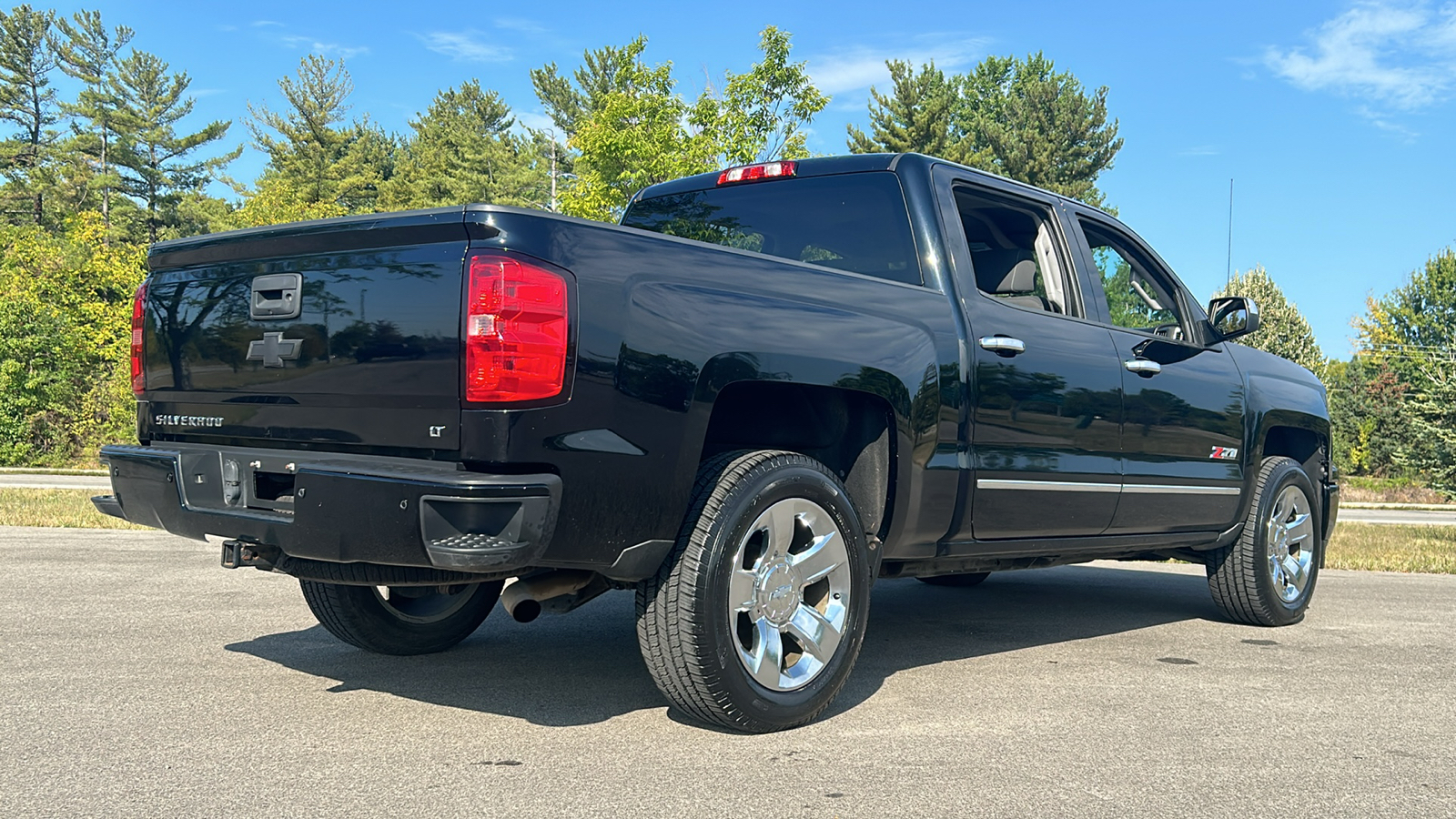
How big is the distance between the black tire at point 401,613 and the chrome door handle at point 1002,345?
221 centimetres

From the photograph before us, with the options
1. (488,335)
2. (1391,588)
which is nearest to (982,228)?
(488,335)

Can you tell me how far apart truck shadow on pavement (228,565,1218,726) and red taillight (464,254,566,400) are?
1.30 m

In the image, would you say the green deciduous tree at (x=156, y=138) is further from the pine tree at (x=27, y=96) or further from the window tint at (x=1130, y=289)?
the window tint at (x=1130, y=289)

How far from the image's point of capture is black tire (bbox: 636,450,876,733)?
12.4 feet

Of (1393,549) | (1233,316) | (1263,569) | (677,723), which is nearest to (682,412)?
(677,723)

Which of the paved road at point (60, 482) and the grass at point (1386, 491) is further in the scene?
the grass at point (1386, 491)

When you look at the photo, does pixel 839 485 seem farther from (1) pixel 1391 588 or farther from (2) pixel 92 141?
(2) pixel 92 141

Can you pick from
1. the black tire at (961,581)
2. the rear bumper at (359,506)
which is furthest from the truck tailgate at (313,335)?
the black tire at (961,581)

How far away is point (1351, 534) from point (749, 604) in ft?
42.8

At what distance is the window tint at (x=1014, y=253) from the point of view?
17.1 ft

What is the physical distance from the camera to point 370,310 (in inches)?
144

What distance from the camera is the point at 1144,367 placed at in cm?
564

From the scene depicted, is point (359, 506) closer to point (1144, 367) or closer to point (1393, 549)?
point (1144, 367)

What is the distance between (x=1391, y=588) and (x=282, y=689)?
7.40 m
